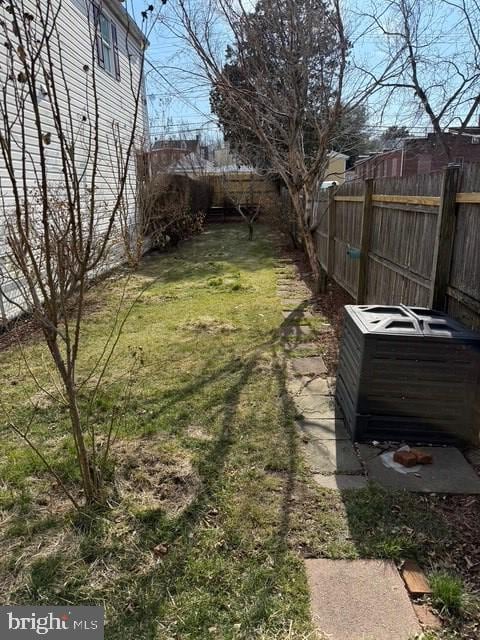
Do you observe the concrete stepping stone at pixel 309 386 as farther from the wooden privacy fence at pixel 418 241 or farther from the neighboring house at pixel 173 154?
the neighboring house at pixel 173 154

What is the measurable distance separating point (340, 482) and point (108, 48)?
35.8 ft

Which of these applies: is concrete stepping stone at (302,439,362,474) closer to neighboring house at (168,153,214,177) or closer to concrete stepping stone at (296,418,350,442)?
concrete stepping stone at (296,418,350,442)

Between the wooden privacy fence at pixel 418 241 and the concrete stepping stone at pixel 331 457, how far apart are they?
3.68ft

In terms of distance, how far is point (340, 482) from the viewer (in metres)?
2.45

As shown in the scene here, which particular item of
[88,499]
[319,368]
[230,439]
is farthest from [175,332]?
[88,499]

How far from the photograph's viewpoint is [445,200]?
3.01m

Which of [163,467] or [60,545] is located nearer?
Result: [60,545]

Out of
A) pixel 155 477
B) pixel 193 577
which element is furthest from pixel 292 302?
pixel 193 577

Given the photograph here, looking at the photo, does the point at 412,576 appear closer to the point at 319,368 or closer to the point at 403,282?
the point at 319,368

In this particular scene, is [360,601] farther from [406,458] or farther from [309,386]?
[309,386]

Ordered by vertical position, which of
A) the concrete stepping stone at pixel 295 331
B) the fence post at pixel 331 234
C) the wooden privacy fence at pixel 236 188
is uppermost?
the wooden privacy fence at pixel 236 188

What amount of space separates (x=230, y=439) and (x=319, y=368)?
A: 151 cm

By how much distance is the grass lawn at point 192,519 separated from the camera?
172 cm

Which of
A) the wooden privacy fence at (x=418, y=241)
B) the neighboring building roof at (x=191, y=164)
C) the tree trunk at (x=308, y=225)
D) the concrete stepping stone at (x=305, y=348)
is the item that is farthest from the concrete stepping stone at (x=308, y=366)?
the neighboring building roof at (x=191, y=164)
